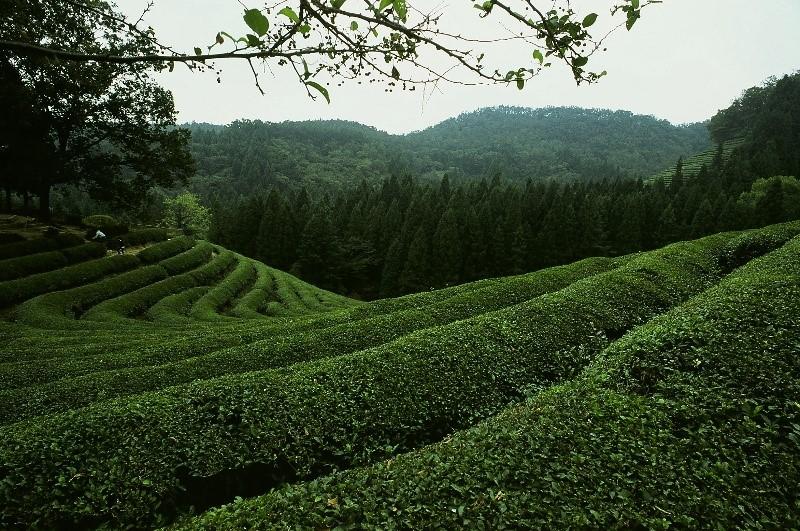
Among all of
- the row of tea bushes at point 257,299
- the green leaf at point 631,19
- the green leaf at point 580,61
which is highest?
the green leaf at point 631,19

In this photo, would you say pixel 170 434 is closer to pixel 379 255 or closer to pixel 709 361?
pixel 709 361

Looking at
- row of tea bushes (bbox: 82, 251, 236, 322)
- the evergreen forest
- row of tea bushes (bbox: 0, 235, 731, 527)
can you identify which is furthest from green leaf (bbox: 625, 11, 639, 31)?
row of tea bushes (bbox: 82, 251, 236, 322)

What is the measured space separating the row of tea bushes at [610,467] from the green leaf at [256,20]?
4866 mm

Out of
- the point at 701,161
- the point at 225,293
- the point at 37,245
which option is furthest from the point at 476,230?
the point at 701,161

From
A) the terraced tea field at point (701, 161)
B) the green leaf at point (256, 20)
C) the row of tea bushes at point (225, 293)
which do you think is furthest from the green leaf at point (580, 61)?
the terraced tea field at point (701, 161)

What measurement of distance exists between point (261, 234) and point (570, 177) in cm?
13161

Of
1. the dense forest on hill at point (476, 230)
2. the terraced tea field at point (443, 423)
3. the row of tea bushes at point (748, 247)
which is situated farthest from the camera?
the dense forest on hill at point (476, 230)

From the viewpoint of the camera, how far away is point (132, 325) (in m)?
21.8

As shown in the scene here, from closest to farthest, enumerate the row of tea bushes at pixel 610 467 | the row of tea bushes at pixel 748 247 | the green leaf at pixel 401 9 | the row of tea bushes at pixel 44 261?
the green leaf at pixel 401 9 → the row of tea bushes at pixel 610 467 → the row of tea bushes at pixel 748 247 → the row of tea bushes at pixel 44 261

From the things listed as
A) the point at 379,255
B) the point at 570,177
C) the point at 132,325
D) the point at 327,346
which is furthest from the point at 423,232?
the point at 570,177

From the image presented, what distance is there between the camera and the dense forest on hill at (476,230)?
181 ft

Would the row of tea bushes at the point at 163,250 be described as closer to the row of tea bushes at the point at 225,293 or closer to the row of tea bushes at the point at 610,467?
the row of tea bushes at the point at 225,293

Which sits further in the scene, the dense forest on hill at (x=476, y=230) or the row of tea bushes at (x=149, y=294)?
the dense forest on hill at (x=476, y=230)

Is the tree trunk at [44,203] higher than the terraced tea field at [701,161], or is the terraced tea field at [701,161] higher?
the terraced tea field at [701,161]
